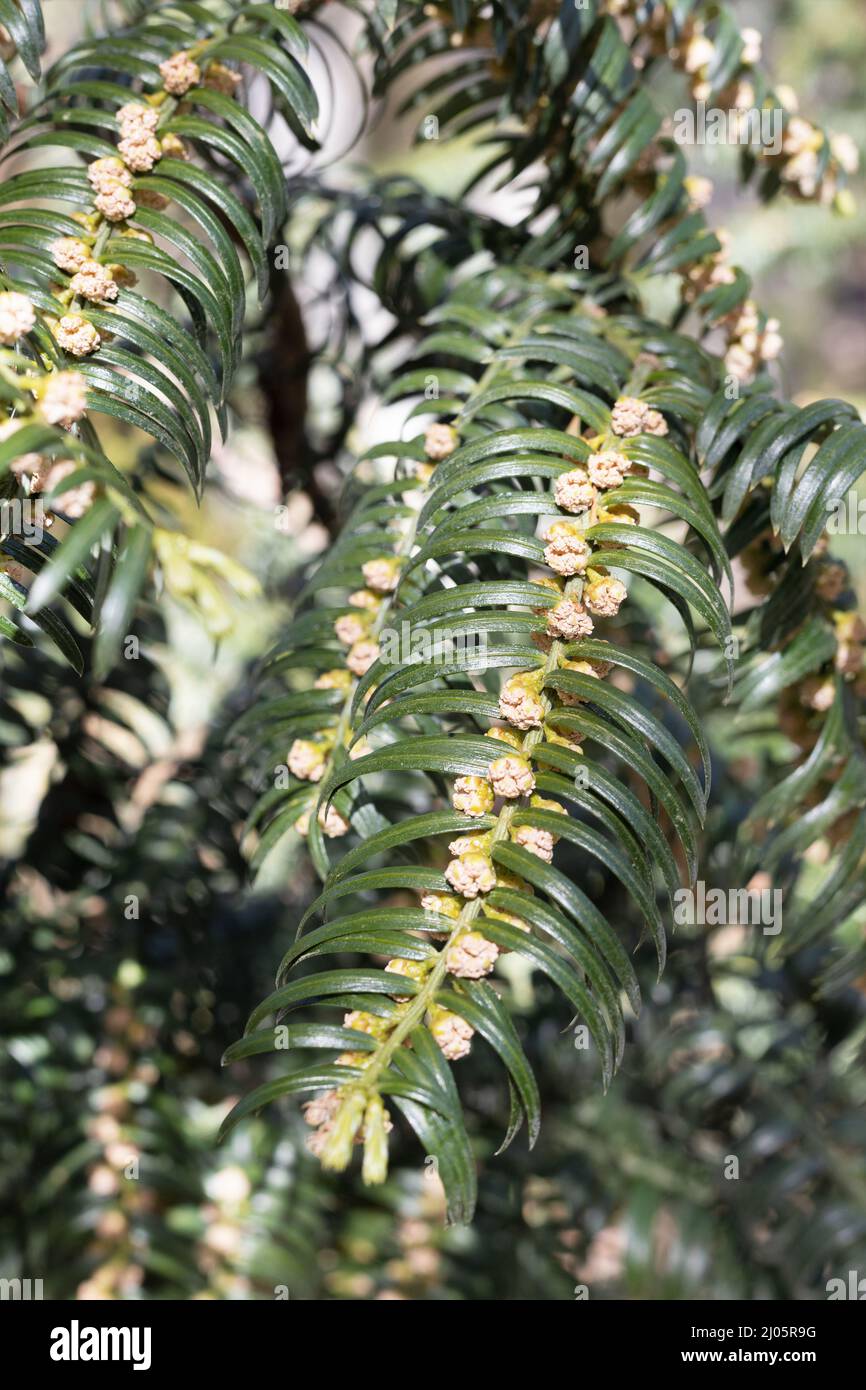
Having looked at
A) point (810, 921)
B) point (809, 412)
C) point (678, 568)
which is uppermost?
point (809, 412)

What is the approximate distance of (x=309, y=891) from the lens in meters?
1.20

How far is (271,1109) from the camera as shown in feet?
3.55

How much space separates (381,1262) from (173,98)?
100cm

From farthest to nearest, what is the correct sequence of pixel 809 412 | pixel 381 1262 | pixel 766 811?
pixel 381 1262, pixel 766 811, pixel 809 412

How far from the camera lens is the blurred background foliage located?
973mm

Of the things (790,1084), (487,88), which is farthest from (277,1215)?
(487,88)

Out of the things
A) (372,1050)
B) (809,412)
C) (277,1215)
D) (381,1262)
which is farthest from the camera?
(381,1262)

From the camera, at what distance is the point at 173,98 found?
2.19 feet

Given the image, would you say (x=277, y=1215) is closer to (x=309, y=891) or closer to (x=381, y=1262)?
(x=381, y=1262)

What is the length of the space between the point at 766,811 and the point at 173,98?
1.83 ft

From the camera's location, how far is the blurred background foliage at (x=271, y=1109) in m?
0.97

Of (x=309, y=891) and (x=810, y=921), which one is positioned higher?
(x=309, y=891)

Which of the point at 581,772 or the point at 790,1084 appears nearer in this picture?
the point at 581,772
